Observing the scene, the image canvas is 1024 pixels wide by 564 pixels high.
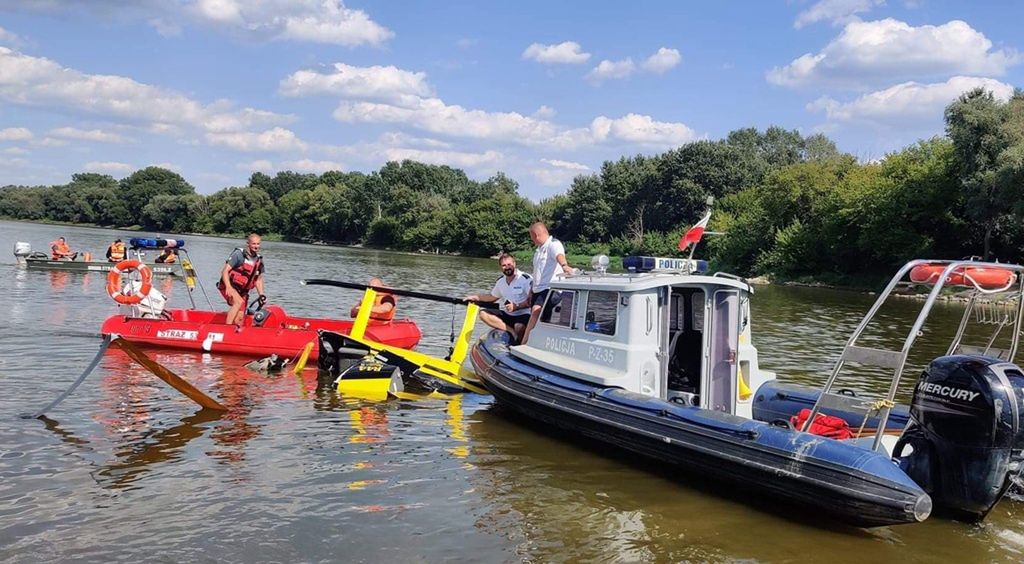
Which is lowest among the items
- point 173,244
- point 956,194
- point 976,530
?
point 976,530

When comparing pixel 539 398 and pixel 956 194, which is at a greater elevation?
pixel 956 194

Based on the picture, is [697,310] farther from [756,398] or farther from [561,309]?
[561,309]

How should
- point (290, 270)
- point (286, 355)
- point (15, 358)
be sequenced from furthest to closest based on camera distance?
point (290, 270), point (286, 355), point (15, 358)

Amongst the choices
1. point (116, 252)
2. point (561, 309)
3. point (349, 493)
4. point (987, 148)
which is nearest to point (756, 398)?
point (561, 309)

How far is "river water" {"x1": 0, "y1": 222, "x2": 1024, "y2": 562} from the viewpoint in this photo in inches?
252

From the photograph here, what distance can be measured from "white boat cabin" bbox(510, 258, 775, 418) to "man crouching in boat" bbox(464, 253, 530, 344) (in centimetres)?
222

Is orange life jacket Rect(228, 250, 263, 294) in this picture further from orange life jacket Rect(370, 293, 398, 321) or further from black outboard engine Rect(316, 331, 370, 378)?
black outboard engine Rect(316, 331, 370, 378)

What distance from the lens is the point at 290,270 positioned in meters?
42.8

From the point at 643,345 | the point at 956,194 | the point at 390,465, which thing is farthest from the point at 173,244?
the point at 956,194

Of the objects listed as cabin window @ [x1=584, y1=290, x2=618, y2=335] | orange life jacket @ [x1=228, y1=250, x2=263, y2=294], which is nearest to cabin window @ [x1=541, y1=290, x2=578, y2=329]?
cabin window @ [x1=584, y1=290, x2=618, y2=335]

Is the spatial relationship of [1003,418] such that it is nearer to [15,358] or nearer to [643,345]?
[643,345]

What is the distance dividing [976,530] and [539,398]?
467 centimetres

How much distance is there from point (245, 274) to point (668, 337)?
29.6 feet

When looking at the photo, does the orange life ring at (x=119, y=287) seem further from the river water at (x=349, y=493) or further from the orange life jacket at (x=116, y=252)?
the orange life jacket at (x=116, y=252)
